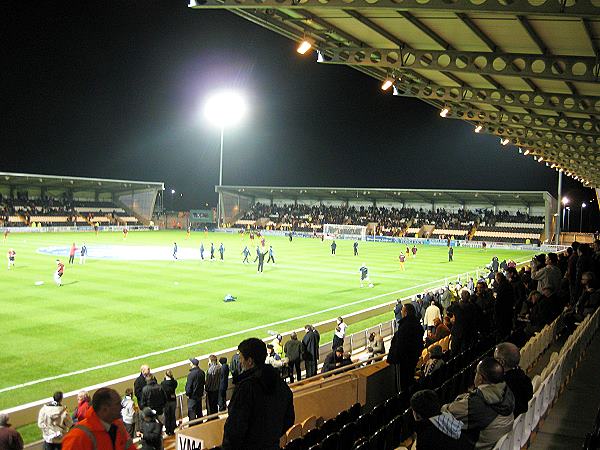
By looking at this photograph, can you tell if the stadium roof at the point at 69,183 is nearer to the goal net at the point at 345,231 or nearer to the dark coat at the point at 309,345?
the goal net at the point at 345,231

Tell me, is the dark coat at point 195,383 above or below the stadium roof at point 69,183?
below

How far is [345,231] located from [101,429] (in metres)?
67.7

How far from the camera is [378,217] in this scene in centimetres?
7694

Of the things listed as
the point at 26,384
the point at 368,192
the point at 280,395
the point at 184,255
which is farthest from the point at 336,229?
the point at 280,395

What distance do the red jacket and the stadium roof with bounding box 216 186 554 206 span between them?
6399cm

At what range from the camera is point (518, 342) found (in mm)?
8914

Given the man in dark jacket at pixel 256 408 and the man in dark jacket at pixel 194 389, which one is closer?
the man in dark jacket at pixel 256 408

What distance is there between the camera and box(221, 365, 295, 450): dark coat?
12.9ft

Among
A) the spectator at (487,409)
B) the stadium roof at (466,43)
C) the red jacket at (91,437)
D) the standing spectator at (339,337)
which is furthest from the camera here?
the standing spectator at (339,337)

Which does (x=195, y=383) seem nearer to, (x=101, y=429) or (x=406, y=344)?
(x=406, y=344)

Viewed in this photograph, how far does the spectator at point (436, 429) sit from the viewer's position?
4098mm

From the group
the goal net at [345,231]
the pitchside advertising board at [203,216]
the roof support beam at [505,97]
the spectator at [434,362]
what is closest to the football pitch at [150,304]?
the spectator at [434,362]

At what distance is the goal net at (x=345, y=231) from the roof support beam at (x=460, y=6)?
59727 millimetres

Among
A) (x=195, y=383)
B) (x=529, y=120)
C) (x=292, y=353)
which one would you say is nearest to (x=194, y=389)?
(x=195, y=383)
